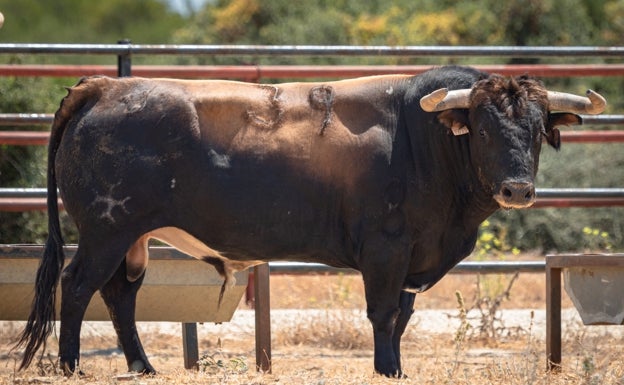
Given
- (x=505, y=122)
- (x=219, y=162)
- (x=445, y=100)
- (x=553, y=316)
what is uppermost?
(x=445, y=100)

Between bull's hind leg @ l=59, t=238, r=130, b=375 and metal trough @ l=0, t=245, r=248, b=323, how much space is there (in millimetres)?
672

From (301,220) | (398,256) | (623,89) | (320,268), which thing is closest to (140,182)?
(301,220)

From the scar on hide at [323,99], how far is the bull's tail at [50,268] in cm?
130

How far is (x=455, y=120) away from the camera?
6.79 metres

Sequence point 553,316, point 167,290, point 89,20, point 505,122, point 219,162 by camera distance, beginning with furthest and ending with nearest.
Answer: point 89,20, point 167,290, point 553,316, point 219,162, point 505,122

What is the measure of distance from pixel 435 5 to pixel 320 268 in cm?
1266

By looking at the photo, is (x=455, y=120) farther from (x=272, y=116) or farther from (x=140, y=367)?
(x=140, y=367)

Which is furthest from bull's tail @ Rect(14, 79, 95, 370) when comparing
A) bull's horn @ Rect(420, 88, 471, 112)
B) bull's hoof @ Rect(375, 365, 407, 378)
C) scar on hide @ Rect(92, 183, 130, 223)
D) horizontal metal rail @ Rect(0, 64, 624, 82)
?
horizontal metal rail @ Rect(0, 64, 624, 82)

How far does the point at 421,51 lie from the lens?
8797 millimetres

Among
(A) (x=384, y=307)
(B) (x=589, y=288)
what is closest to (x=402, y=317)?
(A) (x=384, y=307)

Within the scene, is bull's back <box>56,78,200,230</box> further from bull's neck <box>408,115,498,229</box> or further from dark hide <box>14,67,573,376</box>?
bull's neck <box>408,115,498,229</box>

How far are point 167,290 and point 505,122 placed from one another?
2320 mm

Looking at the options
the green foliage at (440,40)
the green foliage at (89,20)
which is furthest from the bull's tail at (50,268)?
the green foliage at (89,20)

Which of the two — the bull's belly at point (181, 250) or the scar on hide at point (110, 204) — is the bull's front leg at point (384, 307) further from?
the scar on hide at point (110, 204)
